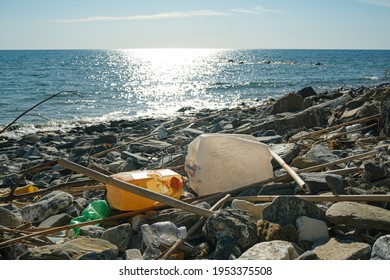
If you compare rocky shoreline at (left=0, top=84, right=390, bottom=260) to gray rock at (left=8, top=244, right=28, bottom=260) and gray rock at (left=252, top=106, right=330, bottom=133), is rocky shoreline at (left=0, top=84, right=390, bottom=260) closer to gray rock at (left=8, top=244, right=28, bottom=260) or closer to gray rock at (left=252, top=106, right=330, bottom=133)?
gray rock at (left=8, top=244, right=28, bottom=260)

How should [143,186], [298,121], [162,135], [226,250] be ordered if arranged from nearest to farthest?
[226,250] → [143,186] → [298,121] → [162,135]

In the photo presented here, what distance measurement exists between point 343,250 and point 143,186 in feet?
4.20

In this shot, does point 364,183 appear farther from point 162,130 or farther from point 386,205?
point 162,130

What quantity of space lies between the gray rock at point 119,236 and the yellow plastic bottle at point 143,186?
204mm

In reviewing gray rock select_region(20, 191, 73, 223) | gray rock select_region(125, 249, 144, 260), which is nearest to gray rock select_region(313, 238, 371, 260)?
gray rock select_region(125, 249, 144, 260)

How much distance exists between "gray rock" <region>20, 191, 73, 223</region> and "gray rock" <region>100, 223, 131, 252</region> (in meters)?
0.77

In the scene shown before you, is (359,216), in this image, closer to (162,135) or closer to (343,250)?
(343,250)

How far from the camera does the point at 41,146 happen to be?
8688 millimetres

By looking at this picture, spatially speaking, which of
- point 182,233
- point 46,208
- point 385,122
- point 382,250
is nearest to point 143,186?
point 182,233

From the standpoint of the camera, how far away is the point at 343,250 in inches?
85.1

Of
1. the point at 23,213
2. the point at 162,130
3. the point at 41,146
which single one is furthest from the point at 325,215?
the point at 41,146
